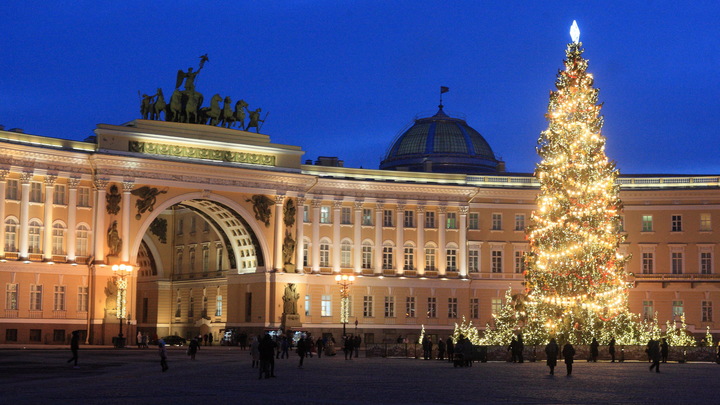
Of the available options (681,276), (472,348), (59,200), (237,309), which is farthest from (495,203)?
(472,348)

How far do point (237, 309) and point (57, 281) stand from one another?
15.5m

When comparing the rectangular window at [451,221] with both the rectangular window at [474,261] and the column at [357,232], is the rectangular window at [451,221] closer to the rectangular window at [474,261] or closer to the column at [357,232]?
the rectangular window at [474,261]

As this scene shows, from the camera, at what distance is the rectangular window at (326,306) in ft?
275

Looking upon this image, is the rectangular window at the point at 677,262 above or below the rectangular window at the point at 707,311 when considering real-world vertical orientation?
above

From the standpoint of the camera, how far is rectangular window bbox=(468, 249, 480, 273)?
291ft

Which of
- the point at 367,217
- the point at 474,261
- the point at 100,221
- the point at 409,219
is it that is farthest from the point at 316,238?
the point at 100,221

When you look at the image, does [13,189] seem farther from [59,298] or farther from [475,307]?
[475,307]

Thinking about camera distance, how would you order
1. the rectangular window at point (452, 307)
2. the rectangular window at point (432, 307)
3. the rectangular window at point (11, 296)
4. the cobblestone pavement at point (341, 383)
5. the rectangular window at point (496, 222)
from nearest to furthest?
the cobblestone pavement at point (341, 383) → the rectangular window at point (11, 296) → the rectangular window at point (432, 307) → the rectangular window at point (452, 307) → the rectangular window at point (496, 222)

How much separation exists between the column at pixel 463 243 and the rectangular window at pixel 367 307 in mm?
7558

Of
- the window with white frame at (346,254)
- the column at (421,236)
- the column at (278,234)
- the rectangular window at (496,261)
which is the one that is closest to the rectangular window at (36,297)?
the column at (278,234)

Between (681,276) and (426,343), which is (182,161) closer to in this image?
(426,343)

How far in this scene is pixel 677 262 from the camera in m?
87.7

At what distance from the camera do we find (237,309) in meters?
83.7

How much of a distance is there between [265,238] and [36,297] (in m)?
16.6
